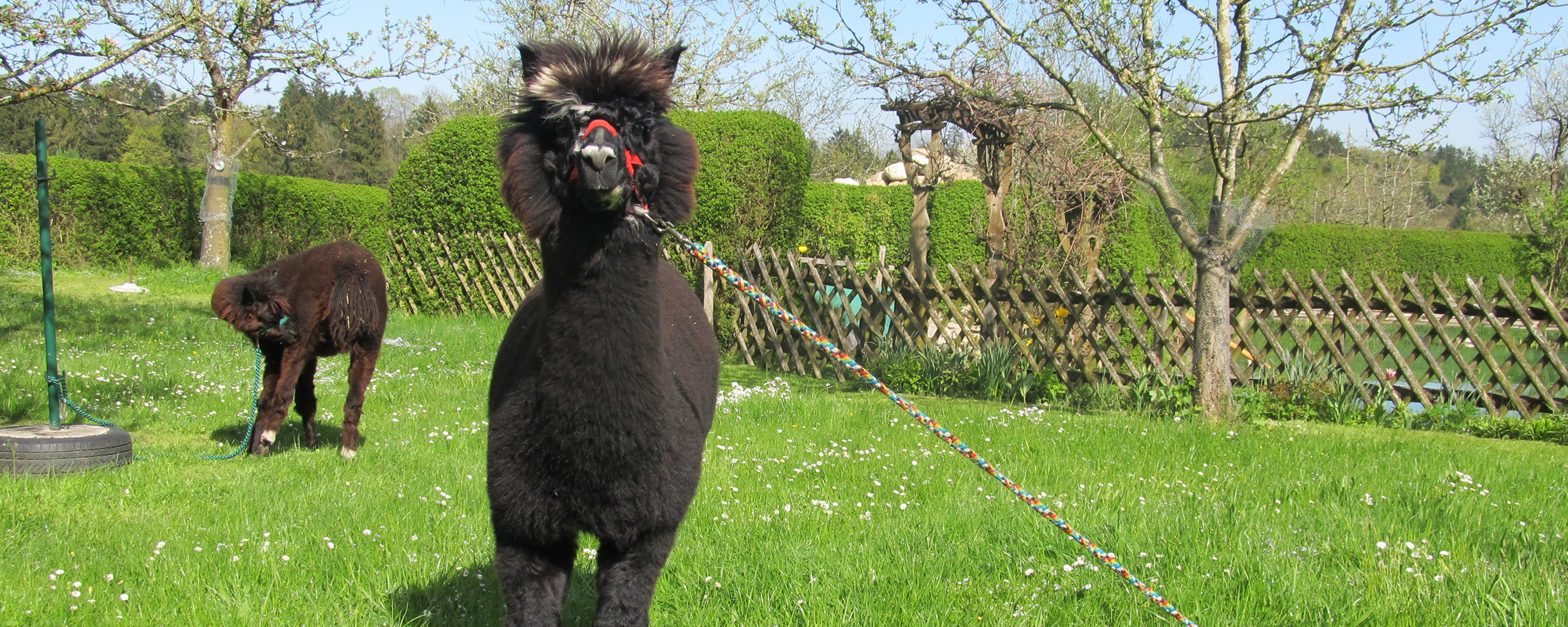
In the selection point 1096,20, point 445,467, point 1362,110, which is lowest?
point 445,467

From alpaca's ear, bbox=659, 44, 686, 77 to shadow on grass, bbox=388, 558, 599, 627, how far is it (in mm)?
1854

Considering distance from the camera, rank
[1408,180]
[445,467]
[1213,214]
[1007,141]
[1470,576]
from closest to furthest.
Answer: [1470,576]
[445,467]
[1213,214]
[1007,141]
[1408,180]

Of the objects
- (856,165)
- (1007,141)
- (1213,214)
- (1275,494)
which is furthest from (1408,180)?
(1275,494)

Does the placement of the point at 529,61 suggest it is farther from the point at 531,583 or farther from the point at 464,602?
the point at 464,602

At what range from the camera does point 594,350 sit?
8.18ft

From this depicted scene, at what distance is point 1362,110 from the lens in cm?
675

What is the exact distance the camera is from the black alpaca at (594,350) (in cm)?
246

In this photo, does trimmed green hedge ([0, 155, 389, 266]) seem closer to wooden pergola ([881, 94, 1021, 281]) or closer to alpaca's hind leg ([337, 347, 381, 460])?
wooden pergola ([881, 94, 1021, 281])

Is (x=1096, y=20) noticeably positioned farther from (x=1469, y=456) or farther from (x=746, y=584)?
(x=746, y=584)

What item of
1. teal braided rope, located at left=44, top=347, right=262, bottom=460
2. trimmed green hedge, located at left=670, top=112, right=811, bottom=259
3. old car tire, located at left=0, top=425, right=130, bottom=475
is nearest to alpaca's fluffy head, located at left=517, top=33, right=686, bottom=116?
old car tire, located at left=0, top=425, right=130, bottom=475

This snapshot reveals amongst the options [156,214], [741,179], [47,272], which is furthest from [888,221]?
[47,272]

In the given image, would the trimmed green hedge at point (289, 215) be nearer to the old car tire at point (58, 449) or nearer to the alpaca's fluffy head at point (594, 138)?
the old car tire at point (58, 449)

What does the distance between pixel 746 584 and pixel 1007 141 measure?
10.5 m

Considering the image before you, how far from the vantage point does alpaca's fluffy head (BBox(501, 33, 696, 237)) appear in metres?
2.35
